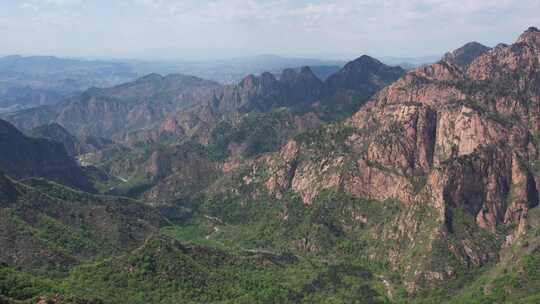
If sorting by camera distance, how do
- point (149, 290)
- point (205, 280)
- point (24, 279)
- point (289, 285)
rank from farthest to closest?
1. point (289, 285)
2. point (205, 280)
3. point (149, 290)
4. point (24, 279)

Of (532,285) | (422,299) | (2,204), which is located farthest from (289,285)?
(2,204)

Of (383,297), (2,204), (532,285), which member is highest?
(2,204)

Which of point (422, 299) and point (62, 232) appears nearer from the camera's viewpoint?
point (422, 299)

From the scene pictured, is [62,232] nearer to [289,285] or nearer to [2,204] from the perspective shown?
[2,204]

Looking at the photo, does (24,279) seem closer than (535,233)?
Yes

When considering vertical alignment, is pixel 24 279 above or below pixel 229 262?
above

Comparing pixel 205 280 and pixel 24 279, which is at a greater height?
pixel 24 279

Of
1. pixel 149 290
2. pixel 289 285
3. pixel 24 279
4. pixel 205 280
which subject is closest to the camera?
pixel 24 279

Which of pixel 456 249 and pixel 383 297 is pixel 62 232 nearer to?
pixel 383 297

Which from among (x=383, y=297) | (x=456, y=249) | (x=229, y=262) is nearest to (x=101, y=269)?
(x=229, y=262)
